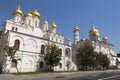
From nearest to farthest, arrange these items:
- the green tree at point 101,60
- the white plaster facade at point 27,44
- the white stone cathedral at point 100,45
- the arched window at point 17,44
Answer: the white plaster facade at point 27,44
the arched window at point 17,44
the green tree at point 101,60
the white stone cathedral at point 100,45

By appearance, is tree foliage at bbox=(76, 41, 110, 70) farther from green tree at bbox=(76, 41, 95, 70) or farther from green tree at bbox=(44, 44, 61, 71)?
green tree at bbox=(44, 44, 61, 71)

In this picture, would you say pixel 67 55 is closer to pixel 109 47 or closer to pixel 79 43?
pixel 79 43

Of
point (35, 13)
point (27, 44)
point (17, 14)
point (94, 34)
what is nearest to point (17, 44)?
point (27, 44)

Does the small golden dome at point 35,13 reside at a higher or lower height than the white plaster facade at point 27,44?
higher

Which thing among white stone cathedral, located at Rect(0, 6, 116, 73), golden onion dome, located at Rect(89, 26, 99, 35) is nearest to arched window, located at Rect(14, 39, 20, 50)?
white stone cathedral, located at Rect(0, 6, 116, 73)

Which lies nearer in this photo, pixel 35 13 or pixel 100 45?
pixel 35 13

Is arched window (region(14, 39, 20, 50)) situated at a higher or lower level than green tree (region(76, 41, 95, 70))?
higher

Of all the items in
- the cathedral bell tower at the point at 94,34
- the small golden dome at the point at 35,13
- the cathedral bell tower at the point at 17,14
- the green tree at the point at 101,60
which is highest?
the small golden dome at the point at 35,13

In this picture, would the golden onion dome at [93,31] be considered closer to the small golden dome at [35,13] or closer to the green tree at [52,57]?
the small golden dome at [35,13]

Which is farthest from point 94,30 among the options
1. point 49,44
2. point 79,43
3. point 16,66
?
point 16,66

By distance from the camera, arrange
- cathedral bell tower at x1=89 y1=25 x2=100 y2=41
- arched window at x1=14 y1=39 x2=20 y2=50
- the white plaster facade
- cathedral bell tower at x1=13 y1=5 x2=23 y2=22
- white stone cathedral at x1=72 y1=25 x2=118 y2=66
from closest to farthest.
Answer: the white plaster facade, arched window at x1=14 y1=39 x2=20 y2=50, cathedral bell tower at x1=13 y1=5 x2=23 y2=22, white stone cathedral at x1=72 y1=25 x2=118 y2=66, cathedral bell tower at x1=89 y1=25 x2=100 y2=41

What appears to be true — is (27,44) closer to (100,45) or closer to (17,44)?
(17,44)

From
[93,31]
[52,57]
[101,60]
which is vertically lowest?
[101,60]

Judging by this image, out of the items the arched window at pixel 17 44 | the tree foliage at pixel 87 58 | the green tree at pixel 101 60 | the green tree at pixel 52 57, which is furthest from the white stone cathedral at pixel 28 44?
the green tree at pixel 101 60
